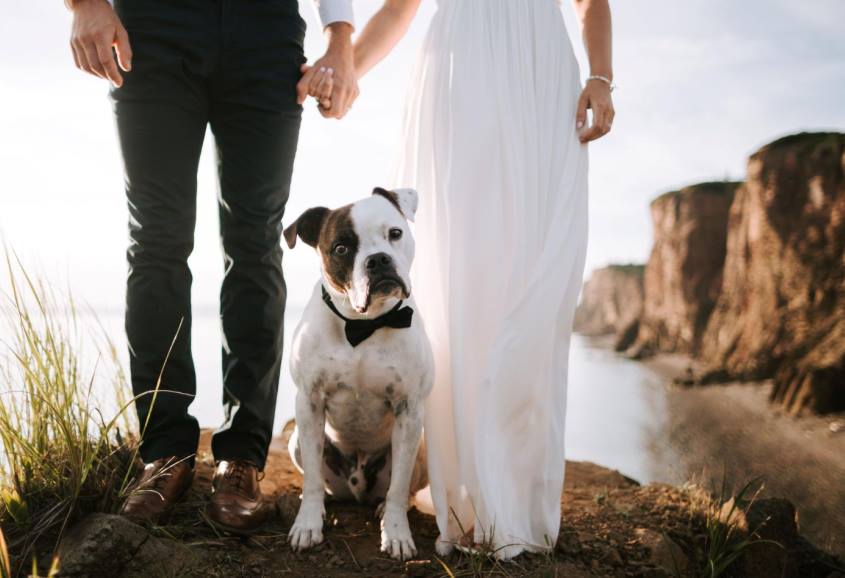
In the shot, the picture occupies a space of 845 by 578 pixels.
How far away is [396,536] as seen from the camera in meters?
2.35

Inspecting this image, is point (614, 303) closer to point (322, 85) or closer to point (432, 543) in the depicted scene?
point (432, 543)

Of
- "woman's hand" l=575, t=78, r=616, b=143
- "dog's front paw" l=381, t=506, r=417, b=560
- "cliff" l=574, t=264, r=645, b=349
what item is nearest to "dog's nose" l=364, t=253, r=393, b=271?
"dog's front paw" l=381, t=506, r=417, b=560

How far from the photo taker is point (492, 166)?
2.58 meters

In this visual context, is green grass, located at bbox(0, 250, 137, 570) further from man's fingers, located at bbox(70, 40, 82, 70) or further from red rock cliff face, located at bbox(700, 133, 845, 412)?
red rock cliff face, located at bbox(700, 133, 845, 412)

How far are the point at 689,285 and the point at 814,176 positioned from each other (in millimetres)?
9904

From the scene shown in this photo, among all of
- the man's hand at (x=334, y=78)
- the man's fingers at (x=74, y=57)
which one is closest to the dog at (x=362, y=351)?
the man's hand at (x=334, y=78)

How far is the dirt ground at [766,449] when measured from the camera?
4.48 metres

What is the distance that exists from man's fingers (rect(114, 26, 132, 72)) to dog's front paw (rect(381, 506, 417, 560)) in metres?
2.03

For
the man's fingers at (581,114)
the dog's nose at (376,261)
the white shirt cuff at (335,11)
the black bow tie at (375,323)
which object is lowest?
the black bow tie at (375,323)

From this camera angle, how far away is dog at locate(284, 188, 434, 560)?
2322 millimetres

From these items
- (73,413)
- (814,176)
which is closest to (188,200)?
(73,413)

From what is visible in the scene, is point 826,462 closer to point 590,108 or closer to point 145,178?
point 590,108

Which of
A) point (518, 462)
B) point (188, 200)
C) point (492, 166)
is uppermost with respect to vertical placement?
point (492, 166)

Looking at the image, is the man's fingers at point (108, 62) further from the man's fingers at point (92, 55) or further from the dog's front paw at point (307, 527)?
the dog's front paw at point (307, 527)
